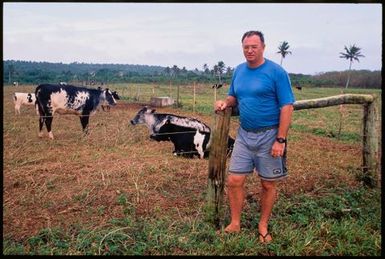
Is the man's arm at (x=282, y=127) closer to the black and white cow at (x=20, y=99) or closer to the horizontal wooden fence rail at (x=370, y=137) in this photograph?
the horizontal wooden fence rail at (x=370, y=137)

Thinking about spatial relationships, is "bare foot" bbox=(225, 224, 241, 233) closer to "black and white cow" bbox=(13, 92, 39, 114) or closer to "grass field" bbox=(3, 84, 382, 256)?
"grass field" bbox=(3, 84, 382, 256)

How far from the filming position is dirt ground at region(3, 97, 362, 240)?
3971 millimetres

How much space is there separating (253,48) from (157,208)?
209cm

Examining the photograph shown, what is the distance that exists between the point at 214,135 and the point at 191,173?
2.14 metres

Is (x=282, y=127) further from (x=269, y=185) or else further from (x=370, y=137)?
(x=370, y=137)

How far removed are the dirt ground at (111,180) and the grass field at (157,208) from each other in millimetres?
15

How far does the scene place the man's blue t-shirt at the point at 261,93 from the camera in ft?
10.2

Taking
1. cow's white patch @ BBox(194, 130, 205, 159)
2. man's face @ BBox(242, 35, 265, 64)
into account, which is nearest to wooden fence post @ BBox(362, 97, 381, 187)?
man's face @ BBox(242, 35, 265, 64)

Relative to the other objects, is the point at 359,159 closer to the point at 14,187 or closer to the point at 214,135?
the point at 214,135

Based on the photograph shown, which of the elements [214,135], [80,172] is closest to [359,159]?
[214,135]

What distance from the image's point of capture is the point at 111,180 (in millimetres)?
5090

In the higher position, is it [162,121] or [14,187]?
[162,121]

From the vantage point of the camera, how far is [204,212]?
12.4 feet

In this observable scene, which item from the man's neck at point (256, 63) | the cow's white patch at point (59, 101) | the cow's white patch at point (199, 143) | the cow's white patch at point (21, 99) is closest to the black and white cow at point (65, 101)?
the cow's white patch at point (59, 101)
